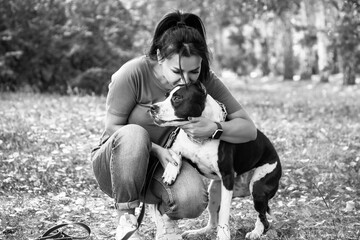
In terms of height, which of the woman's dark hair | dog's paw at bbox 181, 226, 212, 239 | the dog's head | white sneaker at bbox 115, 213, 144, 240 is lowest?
dog's paw at bbox 181, 226, 212, 239

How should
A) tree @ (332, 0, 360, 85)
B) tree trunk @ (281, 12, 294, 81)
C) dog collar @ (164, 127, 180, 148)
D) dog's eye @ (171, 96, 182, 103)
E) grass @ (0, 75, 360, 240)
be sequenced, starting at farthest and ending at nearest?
1. tree trunk @ (281, 12, 294, 81)
2. tree @ (332, 0, 360, 85)
3. grass @ (0, 75, 360, 240)
4. dog collar @ (164, 127, 180, 148)
5. dog's eye @ (171, 96, 182, 103)

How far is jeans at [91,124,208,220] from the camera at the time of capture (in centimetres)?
359

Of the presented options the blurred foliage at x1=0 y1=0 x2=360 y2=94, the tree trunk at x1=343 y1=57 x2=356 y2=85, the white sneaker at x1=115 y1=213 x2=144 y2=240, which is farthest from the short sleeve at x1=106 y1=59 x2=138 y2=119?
the tree trunk at x1=343 y1=57 x2=356 y2=85

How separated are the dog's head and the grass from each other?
3.34 feet

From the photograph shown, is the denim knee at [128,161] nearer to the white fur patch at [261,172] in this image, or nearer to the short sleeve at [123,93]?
the short sleeve at [123,93]

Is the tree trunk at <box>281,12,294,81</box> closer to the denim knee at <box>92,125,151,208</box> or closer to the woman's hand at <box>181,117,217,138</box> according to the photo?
the woman's hand at <box>181,117,217,138</box>

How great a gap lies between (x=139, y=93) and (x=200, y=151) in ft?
1.89

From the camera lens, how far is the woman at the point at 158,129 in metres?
3.63

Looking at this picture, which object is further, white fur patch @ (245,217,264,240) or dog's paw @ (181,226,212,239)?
dog's paw @ (181,226,212,239)

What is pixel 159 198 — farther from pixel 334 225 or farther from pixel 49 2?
pixel 49 2

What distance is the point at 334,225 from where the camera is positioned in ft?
14.2

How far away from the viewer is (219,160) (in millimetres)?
3830

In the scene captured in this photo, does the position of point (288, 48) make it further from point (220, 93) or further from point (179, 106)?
point (179, 106)

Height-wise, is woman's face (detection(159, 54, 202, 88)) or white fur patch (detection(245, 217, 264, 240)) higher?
woman's face (detection(159, 54, 202, 88))
